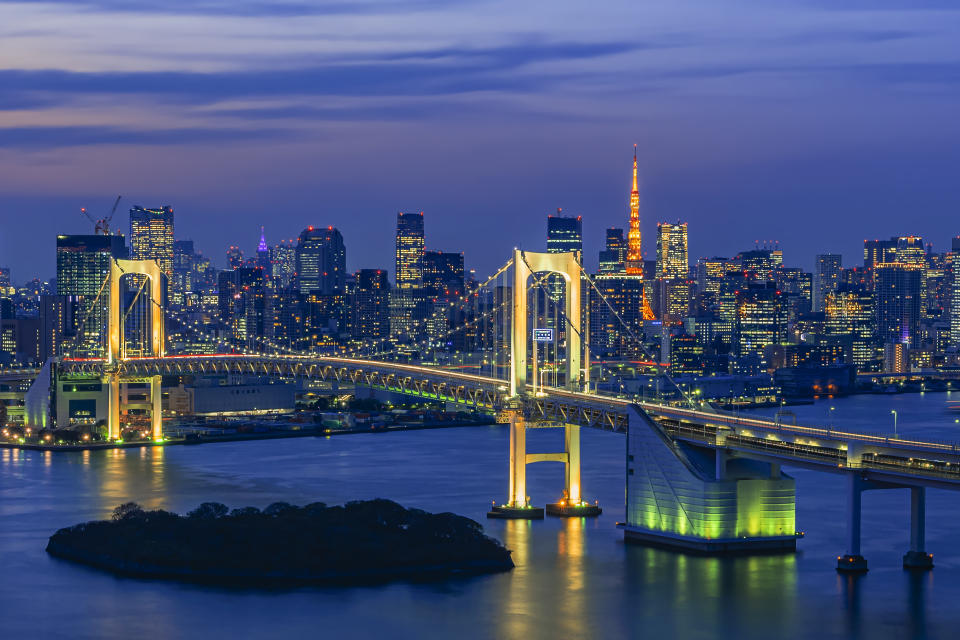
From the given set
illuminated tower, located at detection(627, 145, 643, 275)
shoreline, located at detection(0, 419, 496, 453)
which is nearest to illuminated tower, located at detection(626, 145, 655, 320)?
illuminated tower, located at detection(627, 145, 643, 275)

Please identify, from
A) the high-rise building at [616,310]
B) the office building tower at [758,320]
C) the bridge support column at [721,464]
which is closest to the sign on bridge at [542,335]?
the bridge support column at [721,464]

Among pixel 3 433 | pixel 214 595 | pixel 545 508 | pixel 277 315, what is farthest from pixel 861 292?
pixel 214 595

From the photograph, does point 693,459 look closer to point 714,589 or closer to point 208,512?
point 714,589

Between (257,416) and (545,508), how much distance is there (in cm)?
2763

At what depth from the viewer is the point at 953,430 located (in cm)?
5219

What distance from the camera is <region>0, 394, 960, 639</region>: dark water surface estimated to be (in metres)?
22.3

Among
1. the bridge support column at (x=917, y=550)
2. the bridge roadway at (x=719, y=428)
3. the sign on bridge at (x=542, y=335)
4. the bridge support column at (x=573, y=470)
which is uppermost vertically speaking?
the sign on bridge at (x=542, y=335)

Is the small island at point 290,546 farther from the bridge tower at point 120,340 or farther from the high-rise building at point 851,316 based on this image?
the high-rise building at point 851,316

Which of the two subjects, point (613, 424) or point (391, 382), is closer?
point (613, 424)

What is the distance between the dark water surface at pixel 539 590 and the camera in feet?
73.3

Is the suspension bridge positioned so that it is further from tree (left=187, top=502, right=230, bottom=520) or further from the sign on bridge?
tree (left=187, top=502, right=230, bottom=520)

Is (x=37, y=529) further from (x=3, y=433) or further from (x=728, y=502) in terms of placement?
(x=3, y=433)

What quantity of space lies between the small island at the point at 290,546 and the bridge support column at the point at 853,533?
15.8ft

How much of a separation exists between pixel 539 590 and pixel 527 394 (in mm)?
7178
